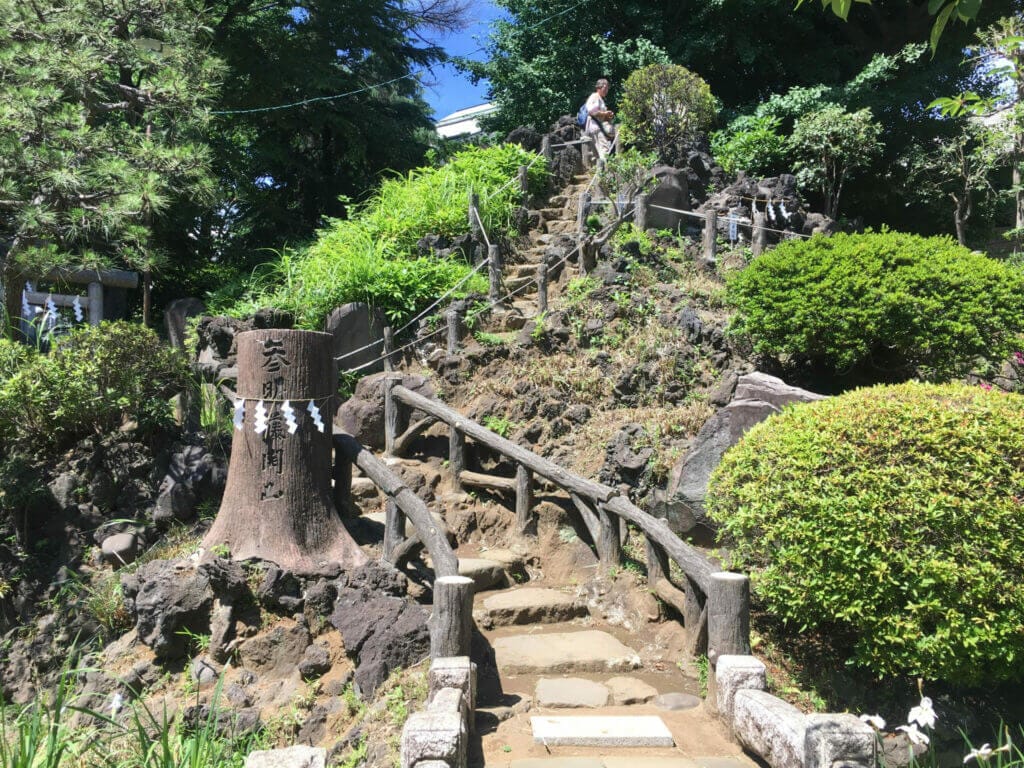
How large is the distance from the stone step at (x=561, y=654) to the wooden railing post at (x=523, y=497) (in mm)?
1430

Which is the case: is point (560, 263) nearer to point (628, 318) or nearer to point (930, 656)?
point (628, 318)

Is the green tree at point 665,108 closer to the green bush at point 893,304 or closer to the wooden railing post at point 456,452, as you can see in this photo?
the green bush at point 893,304

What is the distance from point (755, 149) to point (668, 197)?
285cm

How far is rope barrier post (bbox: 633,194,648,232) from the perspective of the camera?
36.4ft

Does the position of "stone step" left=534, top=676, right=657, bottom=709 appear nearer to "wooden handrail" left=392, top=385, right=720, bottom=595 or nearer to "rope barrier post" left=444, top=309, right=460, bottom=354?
"wooden handrail" left=392, top=385, right=720, bottom=595

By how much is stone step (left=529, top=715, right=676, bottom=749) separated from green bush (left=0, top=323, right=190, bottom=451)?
476cm

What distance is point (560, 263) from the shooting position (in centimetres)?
1098

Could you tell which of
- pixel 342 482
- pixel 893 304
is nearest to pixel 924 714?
pixel 342 482

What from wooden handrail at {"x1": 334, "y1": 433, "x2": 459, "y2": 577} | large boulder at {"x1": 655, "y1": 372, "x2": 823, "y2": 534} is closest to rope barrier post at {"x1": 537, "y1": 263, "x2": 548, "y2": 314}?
large boulder at {"x1": 655, "y1": 372, "x2": 823, "y2": 534}

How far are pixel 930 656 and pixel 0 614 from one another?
6998 mm

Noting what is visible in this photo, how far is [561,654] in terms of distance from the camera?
497cm

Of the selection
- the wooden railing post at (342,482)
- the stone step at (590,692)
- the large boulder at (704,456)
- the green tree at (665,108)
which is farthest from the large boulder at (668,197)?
the stone step at (590,692)

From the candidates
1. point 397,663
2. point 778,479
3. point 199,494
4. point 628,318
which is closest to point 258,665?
point 397,663

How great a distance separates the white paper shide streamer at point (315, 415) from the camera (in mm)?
5504
